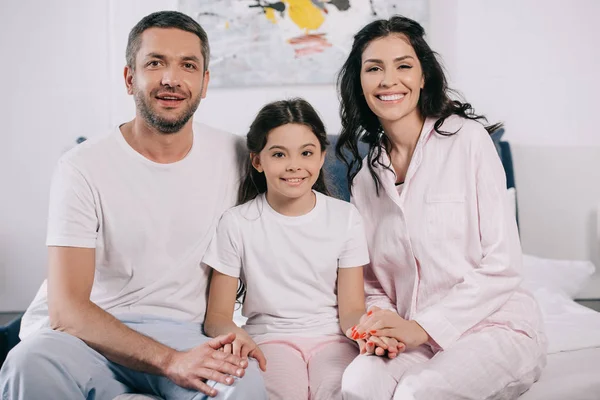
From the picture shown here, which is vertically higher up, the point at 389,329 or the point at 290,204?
the point at 290,204

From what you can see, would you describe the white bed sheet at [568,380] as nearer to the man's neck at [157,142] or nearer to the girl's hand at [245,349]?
the girl's hand at [245,349]

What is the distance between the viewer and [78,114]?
308 cm

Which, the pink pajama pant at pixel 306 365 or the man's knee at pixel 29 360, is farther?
the pink pajama pant at pixel 306 365

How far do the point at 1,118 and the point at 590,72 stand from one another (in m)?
2.74

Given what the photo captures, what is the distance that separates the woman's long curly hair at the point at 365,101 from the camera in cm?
181

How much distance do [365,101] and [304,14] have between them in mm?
1141

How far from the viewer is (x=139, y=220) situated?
171 cm

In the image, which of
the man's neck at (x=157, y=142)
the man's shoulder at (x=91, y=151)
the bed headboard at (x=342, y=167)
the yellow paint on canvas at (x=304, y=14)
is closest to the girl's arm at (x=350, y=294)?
the bed headboard at (x=342, y=167)

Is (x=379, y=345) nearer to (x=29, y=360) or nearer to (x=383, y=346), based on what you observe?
(x=383, y=346)

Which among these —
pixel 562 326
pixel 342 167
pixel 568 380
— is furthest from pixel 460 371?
pixel 342 167

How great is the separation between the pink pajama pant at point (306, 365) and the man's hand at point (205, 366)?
0.13 meters

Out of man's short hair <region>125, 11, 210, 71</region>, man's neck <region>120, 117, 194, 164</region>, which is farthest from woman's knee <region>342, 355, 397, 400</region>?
man's short hair <region>125, 11, 210, 71</region>

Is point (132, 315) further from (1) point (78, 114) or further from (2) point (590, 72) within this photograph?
(2) point (590, 72)

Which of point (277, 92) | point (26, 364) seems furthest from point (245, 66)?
point (26, 364)
